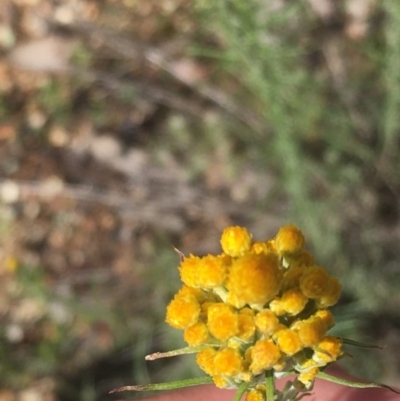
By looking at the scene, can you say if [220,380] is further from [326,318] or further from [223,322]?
[326,318]

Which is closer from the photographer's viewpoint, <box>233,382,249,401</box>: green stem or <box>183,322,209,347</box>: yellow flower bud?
<box>233,382,249,401</box>: green stem

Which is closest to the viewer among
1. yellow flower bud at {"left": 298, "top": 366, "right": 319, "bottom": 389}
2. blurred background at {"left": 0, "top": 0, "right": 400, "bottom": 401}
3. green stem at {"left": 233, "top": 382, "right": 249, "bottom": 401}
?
green stem at {"left": 233, "top": 382, "right": 249, "bottom": 401}

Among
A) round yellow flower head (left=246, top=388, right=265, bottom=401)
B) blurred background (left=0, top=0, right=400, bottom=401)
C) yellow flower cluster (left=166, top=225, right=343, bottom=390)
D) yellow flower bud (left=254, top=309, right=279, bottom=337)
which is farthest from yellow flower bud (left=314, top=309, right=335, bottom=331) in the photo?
blurred background (left=0, top=0, right=400, bottom=401)

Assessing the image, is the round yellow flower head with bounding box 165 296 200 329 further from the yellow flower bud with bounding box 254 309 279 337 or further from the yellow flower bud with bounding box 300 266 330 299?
the yellow flower bud with bounding box 300 266 330 299

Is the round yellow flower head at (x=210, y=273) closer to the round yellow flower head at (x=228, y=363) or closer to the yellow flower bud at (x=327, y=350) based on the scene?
the round yellow flower head at (x=228, y=363)

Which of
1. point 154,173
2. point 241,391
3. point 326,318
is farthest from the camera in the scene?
point 154,173

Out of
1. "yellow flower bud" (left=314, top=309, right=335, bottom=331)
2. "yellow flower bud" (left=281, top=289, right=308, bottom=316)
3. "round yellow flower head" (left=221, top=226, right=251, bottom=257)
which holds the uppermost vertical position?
"round yellow flower head" (left=221, top=226, right=251, bottom=257)

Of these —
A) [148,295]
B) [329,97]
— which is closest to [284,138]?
[329,97]

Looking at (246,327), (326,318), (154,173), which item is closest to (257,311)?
(246,327)

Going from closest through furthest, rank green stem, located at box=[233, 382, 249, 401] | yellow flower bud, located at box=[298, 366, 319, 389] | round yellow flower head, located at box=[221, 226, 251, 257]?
1. green stem, located at box=[233, 382, 249, 401]
2. yellow flower bud, located at box=[298, 366, 319, 389]
3. round yellow flower head, located at box=[221, 226, 251, 257]
